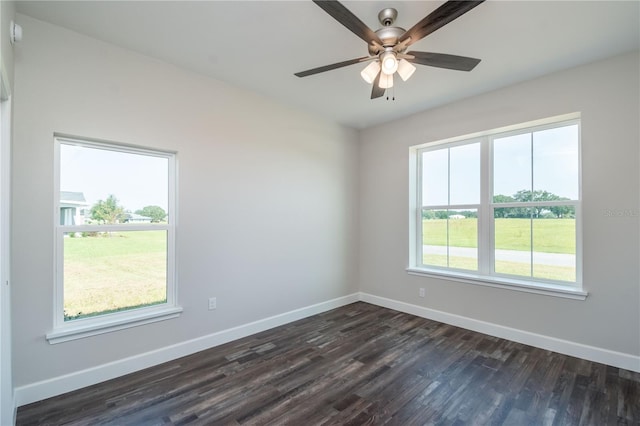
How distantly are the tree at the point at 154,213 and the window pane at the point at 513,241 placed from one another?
3687mm

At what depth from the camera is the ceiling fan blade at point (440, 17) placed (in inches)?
57.2

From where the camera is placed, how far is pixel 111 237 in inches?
100.0

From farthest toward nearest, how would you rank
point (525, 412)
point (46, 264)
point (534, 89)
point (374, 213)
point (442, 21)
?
point (374, 213), point (534, 89), point (46, 264), point (525, 412), point (442, 21)

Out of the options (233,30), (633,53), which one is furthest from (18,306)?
(633,53)

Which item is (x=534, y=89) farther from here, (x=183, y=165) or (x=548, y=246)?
(x=183, y=165)

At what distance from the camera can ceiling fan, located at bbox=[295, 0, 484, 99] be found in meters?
1.56

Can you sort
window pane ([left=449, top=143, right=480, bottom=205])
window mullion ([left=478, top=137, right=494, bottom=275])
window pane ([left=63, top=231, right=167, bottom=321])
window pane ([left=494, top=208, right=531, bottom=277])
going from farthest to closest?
window pane ([left=449, top=143, right=480, bottom=205]) → window mullion ([left=478, top=137, right=494, bottom=275]) → window pane ([left=494, top=208, right=531, bottom=277]) → window pane ([left=63, top=231, right=167, bottom=321])

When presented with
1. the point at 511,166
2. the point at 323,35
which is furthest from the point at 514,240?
the point at 323,35

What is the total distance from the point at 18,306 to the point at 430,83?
13.2ft

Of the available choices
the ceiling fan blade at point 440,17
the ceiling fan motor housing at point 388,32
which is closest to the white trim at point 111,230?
the ceiling fan motor housing at point 388,32

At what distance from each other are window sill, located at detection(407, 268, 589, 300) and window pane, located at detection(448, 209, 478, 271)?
0.50ft

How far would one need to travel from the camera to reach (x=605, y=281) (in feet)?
8.81

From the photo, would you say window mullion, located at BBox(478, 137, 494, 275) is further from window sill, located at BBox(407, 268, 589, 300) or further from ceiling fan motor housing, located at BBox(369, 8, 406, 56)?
ceiling fan motor housing, located at BBox(369, 8, 406, 56)

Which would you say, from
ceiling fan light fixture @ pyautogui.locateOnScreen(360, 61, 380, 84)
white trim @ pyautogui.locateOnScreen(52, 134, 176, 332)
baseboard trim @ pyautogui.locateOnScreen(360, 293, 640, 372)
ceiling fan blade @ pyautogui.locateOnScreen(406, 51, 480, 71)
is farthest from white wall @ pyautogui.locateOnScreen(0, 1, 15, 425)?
baseboard trim @ pyautogui.locateOnScreen(360, 293, 640, 372)
